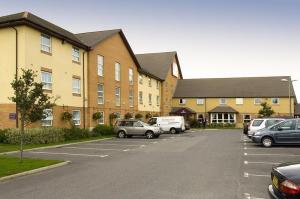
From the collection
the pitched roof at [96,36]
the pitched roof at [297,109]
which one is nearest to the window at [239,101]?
the pitched roof at [297,109]

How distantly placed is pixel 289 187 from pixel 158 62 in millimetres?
55568

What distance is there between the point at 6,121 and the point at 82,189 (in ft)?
58.1

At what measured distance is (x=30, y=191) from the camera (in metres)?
9.13

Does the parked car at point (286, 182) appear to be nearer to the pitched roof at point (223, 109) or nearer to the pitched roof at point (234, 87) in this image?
the pitched roof at point (223, 109)

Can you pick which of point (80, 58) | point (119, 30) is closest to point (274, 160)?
point (80, 58)

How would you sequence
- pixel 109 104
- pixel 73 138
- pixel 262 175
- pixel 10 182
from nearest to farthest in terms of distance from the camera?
1. pixel 10 182
2. pixel 262 175
3. pixel 73 138
4. pixel 109 104

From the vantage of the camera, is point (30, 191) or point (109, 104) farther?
point (109, 104)

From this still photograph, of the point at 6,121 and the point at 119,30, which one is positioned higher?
the point at 119,30

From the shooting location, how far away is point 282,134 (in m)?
20.9

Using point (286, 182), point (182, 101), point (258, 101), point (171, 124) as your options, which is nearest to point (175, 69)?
point (182, 101)

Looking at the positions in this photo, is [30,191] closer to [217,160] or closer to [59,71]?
[217,160]

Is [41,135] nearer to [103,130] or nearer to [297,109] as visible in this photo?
[103,130]

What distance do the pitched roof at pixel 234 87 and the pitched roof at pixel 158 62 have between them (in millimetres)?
6200

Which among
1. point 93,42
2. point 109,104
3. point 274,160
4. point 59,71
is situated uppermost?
point 93,42
